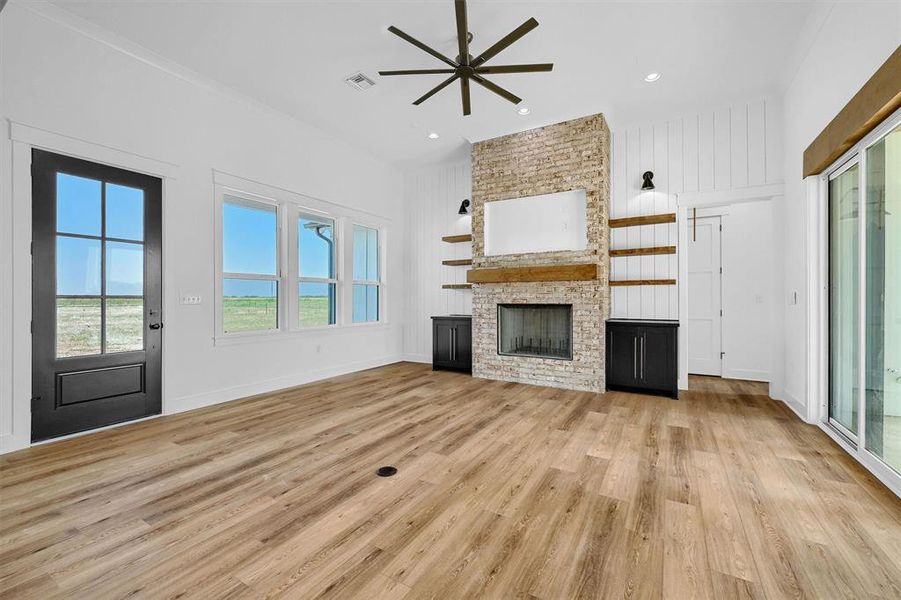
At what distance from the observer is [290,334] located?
16.7 ft

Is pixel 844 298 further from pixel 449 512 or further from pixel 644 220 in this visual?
pixel 449 512

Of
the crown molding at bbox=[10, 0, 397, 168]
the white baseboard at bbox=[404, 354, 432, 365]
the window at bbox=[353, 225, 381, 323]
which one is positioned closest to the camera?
the crown molding at bbox=[10, 0, 397, 168]

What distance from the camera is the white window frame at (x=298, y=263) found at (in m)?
5.14

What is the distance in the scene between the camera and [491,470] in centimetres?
257

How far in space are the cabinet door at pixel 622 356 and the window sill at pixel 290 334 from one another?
3748mm

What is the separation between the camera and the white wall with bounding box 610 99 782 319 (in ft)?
14.8

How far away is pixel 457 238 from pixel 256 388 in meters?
3.72

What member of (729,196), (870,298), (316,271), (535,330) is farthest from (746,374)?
(316,271)

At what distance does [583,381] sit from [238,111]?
5303 mm

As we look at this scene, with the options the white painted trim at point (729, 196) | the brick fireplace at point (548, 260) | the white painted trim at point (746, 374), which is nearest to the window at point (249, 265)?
the brick fireplace at point (548, 260)

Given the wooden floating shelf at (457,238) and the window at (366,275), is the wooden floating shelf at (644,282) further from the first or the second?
the window at (366,275)

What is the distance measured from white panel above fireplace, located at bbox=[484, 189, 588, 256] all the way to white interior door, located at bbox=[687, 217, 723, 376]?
201 cm

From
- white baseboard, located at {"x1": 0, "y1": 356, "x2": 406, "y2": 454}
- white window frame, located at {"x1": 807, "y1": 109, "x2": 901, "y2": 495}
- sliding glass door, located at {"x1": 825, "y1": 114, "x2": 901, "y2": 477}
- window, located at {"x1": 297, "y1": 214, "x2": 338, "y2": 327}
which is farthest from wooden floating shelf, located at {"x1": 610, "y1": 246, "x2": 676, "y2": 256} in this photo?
white baseboard, located at {"x1": 0, "y1": 356, "x2": 406, "y2": 454}

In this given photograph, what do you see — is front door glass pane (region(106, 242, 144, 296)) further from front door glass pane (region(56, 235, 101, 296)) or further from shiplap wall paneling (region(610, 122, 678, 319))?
shiplap wall paneling (region(610, 122, 678, 319))
